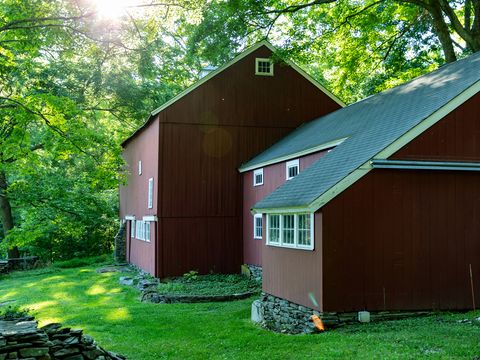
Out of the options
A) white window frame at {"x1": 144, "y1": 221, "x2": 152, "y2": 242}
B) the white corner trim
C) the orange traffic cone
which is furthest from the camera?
white window frame at {"x1": 144, "y1": 221, "x2": 152, "y2": 242}

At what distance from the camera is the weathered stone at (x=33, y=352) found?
25.0 ft

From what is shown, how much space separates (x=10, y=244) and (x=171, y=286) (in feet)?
19.3

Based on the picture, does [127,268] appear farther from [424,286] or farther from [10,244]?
[424,286]

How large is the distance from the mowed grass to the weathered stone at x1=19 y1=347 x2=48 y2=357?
2690mm

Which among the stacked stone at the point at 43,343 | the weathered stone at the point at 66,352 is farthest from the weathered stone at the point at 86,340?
the weathered stone at the point at 66,352

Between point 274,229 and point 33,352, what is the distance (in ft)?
25.1

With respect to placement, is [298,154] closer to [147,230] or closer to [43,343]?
[147,230]

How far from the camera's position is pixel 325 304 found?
11383mm

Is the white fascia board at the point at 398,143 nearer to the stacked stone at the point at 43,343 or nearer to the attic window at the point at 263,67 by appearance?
the stacked stone at the point at 43,343

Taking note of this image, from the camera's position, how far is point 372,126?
46.1 ft

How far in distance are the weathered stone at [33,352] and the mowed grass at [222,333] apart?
2.69 metres

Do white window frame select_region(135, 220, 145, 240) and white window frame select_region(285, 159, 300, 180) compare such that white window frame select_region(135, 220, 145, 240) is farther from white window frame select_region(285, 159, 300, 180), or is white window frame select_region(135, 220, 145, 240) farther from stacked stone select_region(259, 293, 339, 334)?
stacked stone select_region(259, 293, 339, 334)

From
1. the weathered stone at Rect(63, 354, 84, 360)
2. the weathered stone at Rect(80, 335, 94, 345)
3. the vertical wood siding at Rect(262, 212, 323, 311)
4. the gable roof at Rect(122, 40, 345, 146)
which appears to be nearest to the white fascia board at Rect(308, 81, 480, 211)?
the vertical wood siding at Rect(262, 212, 323, 311)

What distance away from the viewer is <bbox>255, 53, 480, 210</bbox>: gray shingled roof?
39.2ft
